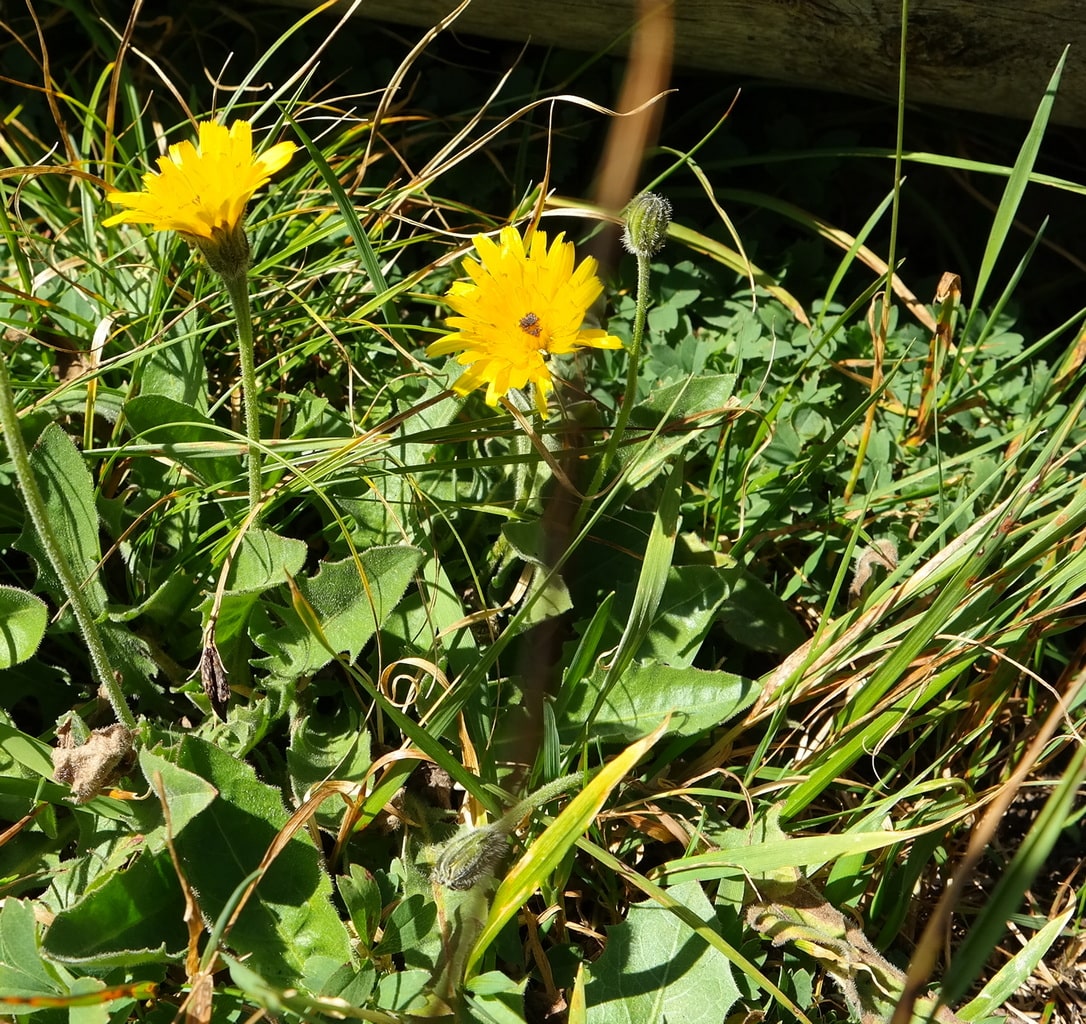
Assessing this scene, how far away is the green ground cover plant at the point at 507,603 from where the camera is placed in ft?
5.67

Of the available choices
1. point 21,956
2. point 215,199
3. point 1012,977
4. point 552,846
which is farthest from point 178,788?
point 1012,977

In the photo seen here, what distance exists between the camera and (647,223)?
1846 millimetres

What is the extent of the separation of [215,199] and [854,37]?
1661 mm

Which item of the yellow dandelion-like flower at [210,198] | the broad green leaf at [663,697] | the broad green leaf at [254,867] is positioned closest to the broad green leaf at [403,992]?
the broad green leaf at [254,867]

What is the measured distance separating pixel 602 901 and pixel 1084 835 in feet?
3.73

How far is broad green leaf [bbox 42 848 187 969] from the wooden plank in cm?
202

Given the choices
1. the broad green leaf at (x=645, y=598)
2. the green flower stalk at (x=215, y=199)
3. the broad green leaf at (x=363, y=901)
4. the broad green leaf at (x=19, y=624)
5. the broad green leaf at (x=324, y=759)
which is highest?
the green flower stalk at (x=215, y=199)

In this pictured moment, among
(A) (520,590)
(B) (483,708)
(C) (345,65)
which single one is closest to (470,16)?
(C) (345,65)

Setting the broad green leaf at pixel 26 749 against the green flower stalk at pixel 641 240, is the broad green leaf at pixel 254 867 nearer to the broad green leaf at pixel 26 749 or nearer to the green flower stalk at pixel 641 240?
the broad green leaf at pixel 26 749

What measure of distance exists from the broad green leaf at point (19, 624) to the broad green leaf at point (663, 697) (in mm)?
949

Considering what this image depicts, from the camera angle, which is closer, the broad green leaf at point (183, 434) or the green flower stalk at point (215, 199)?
the green flower stalk at point (215, 199)

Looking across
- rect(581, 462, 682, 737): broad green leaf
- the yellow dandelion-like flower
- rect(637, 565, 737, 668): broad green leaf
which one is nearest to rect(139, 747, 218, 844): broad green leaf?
rect(581, 462, 682, 737): broad green leaf

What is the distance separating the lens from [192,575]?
2.10 metres

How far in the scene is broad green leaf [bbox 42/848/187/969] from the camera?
1628 millimetres
